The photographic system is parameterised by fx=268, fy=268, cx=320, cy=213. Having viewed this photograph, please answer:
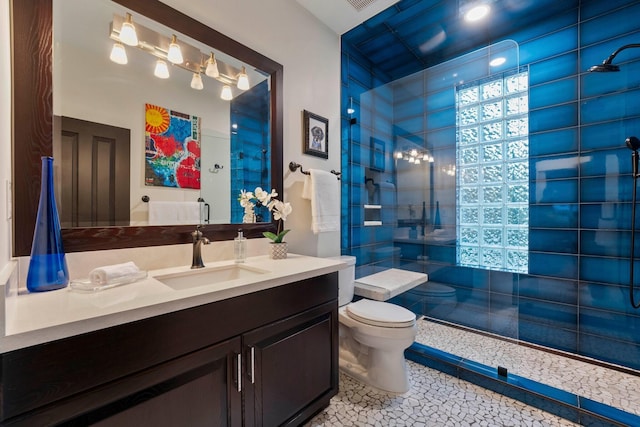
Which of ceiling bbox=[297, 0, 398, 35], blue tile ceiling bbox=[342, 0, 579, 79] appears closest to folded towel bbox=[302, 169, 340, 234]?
ceiling bbox=[297, 0, 398, 35]

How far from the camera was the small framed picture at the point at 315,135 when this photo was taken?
200cm

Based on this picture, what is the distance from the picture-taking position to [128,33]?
1223 millimetres

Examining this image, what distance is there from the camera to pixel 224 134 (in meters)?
1.56

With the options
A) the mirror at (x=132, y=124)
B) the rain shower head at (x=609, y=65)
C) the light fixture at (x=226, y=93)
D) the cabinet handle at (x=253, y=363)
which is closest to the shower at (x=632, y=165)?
the rain shower head at (x=609, y=65)

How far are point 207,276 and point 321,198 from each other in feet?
3.13

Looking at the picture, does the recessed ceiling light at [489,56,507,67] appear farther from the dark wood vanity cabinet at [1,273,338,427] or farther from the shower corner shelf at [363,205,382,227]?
the dark wood vanity cabinet at [1,273,338,427]

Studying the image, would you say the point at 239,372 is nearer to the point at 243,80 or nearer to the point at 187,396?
the point at 187,396

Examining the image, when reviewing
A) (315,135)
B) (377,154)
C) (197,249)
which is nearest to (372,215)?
(377,154)

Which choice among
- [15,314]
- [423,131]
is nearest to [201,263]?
[15,314]

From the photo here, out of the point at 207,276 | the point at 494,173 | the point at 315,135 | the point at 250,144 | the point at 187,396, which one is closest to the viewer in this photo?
the point at 187,396

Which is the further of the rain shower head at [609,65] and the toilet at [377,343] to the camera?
the rain shower head at [609,65]

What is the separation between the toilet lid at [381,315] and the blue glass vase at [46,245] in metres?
1.44

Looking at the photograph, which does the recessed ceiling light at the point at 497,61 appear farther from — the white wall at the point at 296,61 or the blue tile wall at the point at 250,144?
the blue tile wall at the point at 250,144

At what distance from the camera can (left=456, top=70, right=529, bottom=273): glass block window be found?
2289mm
